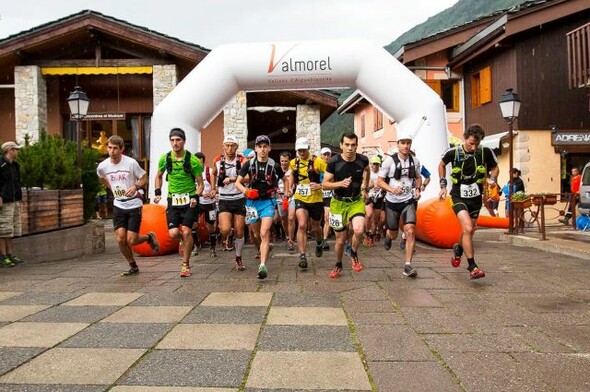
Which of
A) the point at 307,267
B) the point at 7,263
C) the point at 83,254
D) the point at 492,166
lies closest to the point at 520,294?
the point at 492,166

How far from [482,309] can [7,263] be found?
7.36m

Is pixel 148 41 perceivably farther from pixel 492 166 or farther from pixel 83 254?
pixel 492 166

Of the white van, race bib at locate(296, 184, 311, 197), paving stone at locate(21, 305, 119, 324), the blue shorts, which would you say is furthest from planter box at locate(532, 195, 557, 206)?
paving stone at locate(21, 305, 119, 324)

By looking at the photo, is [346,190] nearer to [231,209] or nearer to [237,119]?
[231,209]

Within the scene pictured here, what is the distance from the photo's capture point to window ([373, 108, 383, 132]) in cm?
2586

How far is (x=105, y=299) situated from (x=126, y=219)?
193cm

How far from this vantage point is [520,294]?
574cm

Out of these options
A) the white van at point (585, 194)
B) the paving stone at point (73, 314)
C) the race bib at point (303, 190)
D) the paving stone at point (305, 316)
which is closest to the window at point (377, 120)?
the white van at point (585, 194)

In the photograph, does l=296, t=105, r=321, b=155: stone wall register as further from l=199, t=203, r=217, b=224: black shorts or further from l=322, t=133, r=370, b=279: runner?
l=322, t=133, r=370, b=279: runner

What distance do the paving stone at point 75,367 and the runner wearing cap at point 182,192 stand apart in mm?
3511

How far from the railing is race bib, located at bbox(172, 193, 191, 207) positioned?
32.5ft

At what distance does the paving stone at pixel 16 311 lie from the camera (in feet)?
15.8

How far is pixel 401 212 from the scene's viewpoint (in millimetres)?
7457

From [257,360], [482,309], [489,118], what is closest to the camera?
[257,360]
